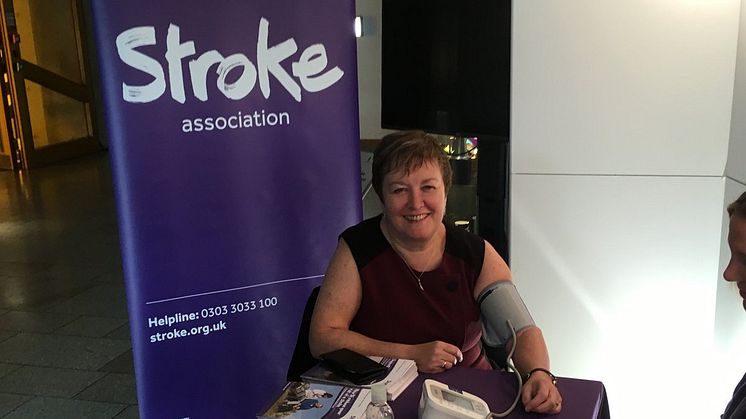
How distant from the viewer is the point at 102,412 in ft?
9.05

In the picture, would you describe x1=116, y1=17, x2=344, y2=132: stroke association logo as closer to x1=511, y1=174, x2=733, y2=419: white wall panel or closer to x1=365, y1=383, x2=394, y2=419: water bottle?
x1=511, y1=174, x2=733, y2=419: white wall panel

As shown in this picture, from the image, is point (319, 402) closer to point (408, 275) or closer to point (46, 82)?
point (408, 275)

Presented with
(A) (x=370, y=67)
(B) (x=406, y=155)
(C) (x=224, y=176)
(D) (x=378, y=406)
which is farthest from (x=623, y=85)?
(A) (x=370, y=67)

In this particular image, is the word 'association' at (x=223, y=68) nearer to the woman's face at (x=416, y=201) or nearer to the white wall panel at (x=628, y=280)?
the woman's face at (x=416, y=201)

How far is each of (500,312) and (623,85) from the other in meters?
0.94

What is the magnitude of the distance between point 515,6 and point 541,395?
1.34 m

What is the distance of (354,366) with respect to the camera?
4.62 ft

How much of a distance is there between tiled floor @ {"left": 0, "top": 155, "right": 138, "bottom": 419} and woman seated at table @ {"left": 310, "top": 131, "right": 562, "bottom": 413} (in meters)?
1.51

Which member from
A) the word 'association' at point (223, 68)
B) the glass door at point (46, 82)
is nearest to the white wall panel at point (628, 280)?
the word 'association' at point (223, 68)

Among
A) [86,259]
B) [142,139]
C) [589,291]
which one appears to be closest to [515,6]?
[589,291]

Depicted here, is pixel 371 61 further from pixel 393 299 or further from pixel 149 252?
pixel 393 299

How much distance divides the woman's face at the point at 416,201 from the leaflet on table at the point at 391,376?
1.17ft

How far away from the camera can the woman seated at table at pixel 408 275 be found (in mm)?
1682

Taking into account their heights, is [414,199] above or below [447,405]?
above
